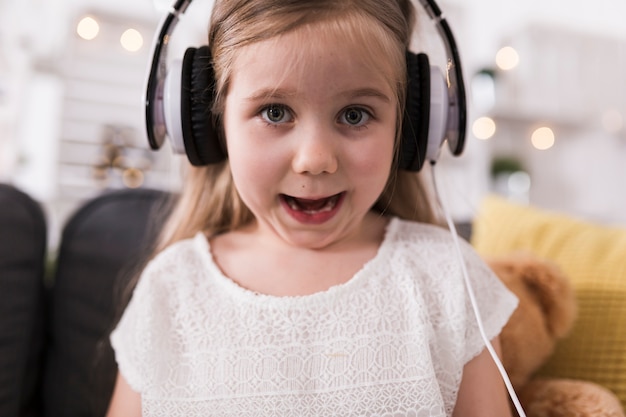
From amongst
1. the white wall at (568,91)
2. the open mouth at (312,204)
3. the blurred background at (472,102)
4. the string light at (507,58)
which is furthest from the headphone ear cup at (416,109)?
the string light at (507,58)

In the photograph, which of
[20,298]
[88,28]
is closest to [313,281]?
[20,298]

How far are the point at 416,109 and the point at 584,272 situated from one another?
459 mm

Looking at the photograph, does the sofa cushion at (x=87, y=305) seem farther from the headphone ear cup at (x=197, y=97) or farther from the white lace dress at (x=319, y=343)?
the headphone ear cup at (x=197, y=97)

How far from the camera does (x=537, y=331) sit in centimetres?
84

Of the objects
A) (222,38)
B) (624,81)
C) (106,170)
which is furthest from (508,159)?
(222,38)

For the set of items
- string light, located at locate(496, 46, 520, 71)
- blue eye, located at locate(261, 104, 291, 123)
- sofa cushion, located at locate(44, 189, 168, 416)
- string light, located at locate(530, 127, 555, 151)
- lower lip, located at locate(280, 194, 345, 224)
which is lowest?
sofa cushion, located at locate(44, 189, 168, 416)

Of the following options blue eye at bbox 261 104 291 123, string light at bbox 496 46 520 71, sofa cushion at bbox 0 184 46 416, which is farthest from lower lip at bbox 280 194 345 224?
string light at bbox 496 46 520 71

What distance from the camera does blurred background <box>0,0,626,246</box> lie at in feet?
7.35

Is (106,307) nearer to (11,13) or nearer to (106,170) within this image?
(106,170)

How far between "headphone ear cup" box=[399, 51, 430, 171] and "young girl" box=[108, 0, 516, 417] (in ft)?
0.04

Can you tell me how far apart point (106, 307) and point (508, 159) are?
95.3 inches

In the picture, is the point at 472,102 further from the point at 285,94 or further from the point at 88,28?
the point at 285,94

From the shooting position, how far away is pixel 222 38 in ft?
2.37

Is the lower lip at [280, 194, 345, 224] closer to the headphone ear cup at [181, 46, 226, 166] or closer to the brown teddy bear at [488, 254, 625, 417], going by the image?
the headphone ear cup at [181, 46, 226, 166]
